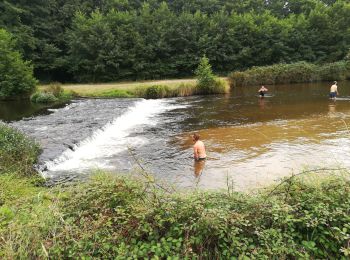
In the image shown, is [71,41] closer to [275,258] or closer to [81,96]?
[81,96]

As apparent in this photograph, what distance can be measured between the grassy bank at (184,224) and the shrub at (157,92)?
91.0ft

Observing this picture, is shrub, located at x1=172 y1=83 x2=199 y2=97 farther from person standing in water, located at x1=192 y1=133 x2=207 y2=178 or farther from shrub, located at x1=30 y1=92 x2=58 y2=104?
person standing in water, located at x1=192 y1=133 x2=207 y2=178

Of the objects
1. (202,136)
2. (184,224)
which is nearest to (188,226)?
(184,224)

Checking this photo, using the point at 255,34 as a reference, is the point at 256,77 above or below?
below

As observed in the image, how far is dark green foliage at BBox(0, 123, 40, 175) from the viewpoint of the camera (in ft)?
36.4

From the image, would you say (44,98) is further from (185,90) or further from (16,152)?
(16,152)

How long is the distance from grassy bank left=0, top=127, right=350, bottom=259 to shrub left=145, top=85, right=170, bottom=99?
2774 centimetres

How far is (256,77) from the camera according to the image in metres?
42.9

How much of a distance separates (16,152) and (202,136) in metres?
9.25

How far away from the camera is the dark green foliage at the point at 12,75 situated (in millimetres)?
33469

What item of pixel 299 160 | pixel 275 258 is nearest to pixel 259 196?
pixel 275 258

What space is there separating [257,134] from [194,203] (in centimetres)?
1270

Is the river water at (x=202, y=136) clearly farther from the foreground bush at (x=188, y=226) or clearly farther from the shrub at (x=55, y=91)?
the shrub at (x=55, y=91)

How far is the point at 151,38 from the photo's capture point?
1930 inches
